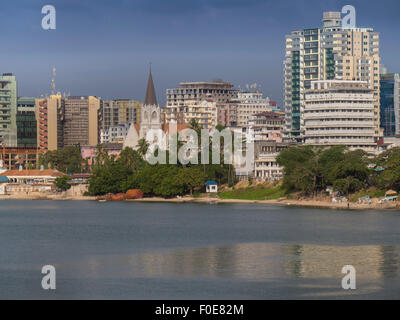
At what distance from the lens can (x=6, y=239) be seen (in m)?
67.9

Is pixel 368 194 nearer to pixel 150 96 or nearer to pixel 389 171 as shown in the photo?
pixel 389 171

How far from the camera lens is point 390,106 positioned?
185m

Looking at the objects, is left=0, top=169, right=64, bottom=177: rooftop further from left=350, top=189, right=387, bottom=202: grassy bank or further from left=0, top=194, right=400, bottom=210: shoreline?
left=350, top=189, right=387, bottom=202: grassy bank

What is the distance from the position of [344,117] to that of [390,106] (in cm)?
5537

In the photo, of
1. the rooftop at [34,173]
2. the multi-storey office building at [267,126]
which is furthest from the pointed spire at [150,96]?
the rooftop at [34,173]

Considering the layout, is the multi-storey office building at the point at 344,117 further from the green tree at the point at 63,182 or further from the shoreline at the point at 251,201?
the green tree at the point at 63,182

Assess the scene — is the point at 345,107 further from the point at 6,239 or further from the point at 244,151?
the point at 6,239

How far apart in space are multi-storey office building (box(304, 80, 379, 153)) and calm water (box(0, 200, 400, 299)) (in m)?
42.5

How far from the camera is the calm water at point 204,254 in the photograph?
4244 cm

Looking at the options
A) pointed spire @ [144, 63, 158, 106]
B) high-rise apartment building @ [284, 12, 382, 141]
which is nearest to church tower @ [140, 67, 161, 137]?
pointed spire @ [144, 63, 158, 106]

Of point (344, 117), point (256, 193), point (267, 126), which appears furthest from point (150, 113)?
point (256, 193)

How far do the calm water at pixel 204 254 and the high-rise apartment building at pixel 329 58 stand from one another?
81.3 meters

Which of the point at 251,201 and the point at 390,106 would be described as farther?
the point at 390,106
